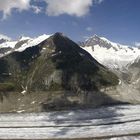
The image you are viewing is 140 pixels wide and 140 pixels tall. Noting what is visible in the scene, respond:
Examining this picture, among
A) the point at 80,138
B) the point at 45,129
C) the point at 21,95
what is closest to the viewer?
the point at 80,138

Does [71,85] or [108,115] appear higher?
[71,85]

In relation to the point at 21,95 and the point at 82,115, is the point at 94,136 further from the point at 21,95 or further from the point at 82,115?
the point at 21,95

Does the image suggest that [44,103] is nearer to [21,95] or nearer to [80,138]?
[21,95]

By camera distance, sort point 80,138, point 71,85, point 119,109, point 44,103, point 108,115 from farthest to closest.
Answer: point 71,85, point 44,103, point 119,109, point 108,115, point 80,138

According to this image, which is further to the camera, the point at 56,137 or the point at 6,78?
the point at 6,78

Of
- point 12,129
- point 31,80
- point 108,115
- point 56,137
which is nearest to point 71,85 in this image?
point 31,80

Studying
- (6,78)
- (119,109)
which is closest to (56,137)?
(119,109)

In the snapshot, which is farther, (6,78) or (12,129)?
(6,78)

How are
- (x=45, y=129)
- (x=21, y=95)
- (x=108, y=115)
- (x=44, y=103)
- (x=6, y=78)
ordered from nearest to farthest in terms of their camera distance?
(x=45, y=129) < (x=108, y=115) < (x=44, y=103) < (x=21, y=95) < (x=6, y=78)

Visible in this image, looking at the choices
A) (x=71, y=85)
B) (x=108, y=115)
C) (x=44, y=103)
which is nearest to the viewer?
(x=108, y=115)
